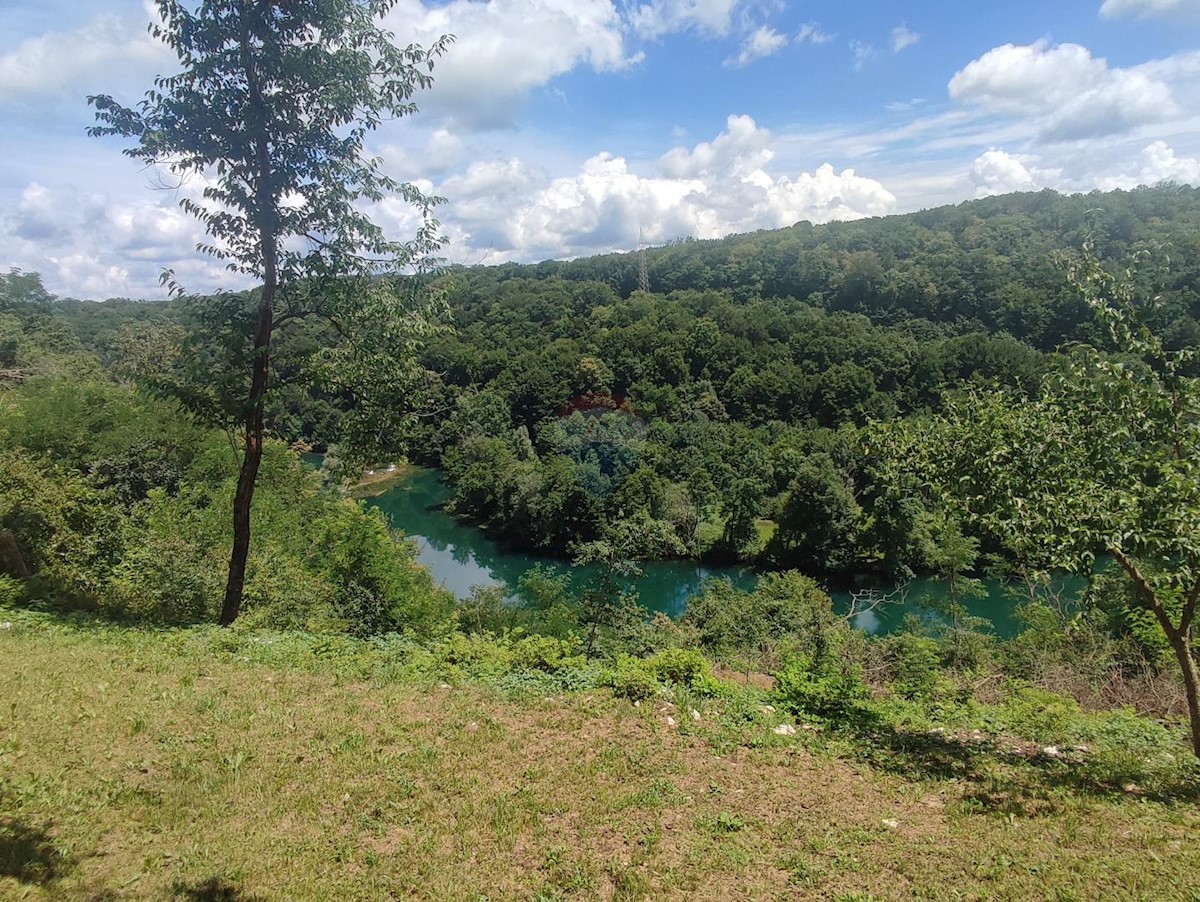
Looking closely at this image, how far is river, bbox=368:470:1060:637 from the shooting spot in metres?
27.1

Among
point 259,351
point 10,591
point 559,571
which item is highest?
point 259,351

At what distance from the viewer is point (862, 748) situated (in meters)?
5.57

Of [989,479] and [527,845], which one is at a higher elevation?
[989,479]

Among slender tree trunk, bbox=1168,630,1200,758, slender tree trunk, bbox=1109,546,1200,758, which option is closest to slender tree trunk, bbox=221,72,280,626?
slender tree trunk, bbox=1109,546,1200,758

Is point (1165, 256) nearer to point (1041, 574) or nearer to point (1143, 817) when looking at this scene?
point (1041, 574)

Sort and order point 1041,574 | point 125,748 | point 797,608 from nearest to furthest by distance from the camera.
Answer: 1. point 125,748
2. point 1041,574
3. point 797,608

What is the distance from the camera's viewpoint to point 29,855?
338cm

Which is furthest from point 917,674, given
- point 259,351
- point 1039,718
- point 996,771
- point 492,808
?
point 259,351

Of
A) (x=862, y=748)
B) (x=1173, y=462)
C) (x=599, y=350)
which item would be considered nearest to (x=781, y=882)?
(x=862, y=748)

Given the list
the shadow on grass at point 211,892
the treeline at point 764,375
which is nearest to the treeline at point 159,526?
the shadow on grass at point 211,892

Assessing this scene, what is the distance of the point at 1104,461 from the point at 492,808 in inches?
202

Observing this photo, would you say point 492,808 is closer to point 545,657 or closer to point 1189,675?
point 545,657

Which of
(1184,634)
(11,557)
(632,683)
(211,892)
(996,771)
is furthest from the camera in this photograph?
(11,557)

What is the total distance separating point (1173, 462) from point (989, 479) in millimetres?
1101
